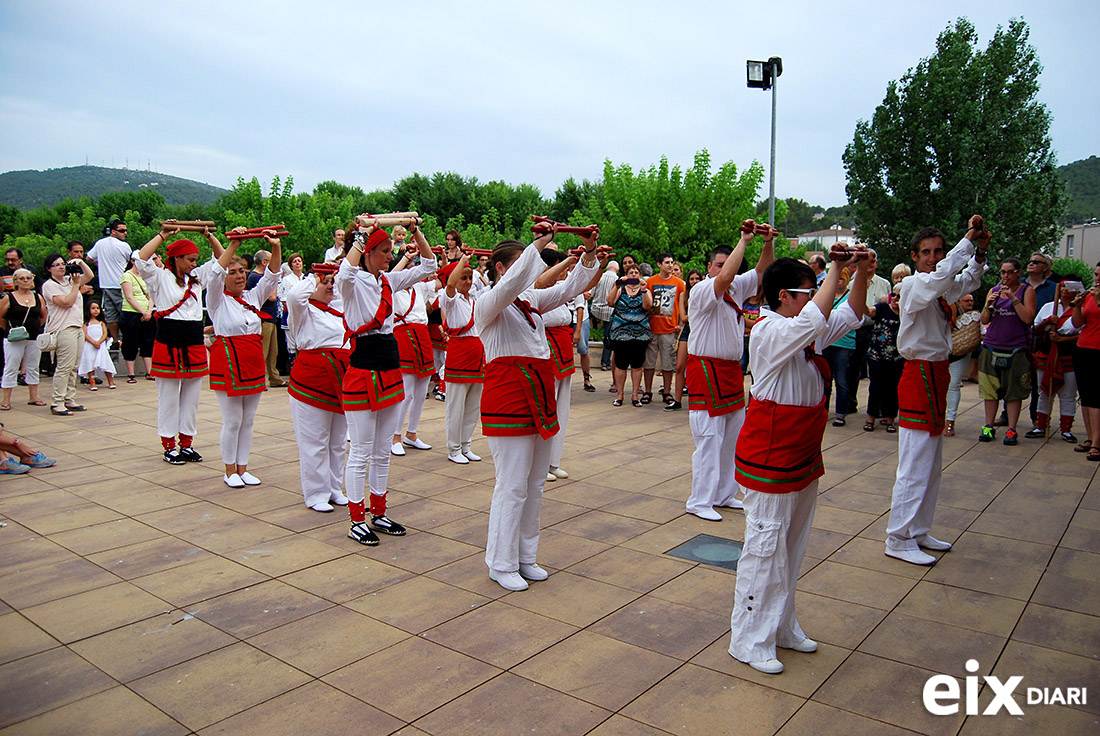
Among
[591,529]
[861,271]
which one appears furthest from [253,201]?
[861,271]

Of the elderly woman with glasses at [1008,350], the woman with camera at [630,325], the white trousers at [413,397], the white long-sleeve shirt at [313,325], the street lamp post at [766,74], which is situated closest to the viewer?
the white long-sleeve shirt at [313,325]

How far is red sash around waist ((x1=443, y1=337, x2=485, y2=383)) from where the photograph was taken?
7586mm

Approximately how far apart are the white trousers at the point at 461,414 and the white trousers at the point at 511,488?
9.99 ft

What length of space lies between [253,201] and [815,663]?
78.7ft

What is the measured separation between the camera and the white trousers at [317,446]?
229 inches

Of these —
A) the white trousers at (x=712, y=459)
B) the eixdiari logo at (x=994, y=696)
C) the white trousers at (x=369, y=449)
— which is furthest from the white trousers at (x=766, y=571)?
the white trousers at (x=369, y=449)

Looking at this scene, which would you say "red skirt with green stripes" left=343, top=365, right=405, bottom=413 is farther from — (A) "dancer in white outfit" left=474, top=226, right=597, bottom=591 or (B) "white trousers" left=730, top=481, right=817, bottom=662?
(B) "white trousers" left=730, top=481, right=817, bottom=662

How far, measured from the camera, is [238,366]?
21.0 feet

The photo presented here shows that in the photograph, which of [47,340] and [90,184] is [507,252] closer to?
[47,340]

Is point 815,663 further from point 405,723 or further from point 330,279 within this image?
point 330,279

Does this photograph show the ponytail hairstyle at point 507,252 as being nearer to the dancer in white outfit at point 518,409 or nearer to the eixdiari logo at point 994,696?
the dancer in white outfit at point 518,409

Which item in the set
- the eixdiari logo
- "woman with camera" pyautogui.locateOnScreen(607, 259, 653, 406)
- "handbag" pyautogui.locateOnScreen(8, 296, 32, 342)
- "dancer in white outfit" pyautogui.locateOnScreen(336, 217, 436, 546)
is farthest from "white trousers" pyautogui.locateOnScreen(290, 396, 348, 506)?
"handbag" pyautogui.locateOnScreen(8, 296, 32, 342)

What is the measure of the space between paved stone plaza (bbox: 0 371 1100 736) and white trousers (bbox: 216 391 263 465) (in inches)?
16.0

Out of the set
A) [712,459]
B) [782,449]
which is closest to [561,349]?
[712,459]
